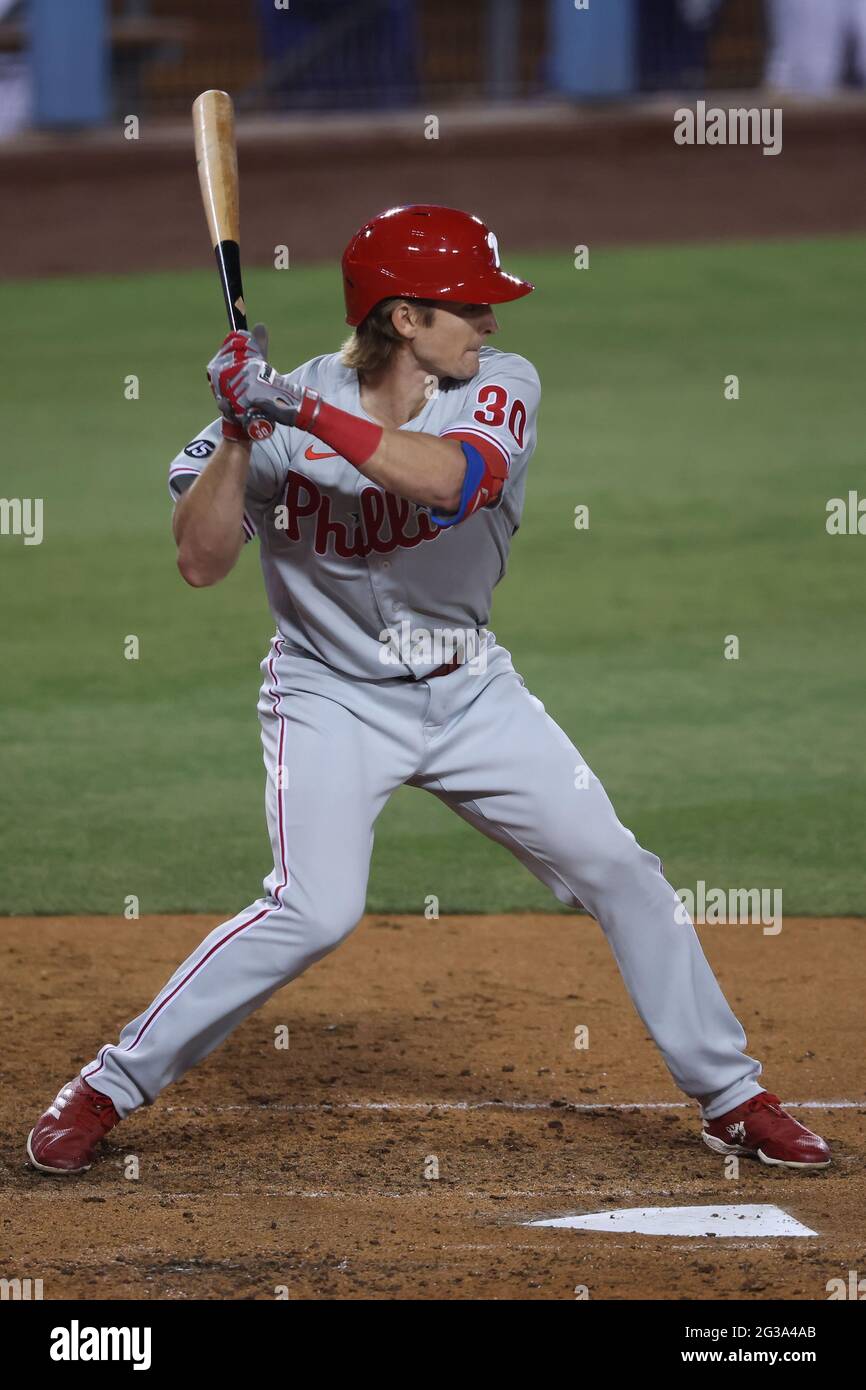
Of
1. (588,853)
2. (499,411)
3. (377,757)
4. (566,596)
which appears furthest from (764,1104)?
(566,596)

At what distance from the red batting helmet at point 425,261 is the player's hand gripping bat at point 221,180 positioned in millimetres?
273

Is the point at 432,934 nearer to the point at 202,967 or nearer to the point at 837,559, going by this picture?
the point at 202,967

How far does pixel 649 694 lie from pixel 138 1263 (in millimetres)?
5051

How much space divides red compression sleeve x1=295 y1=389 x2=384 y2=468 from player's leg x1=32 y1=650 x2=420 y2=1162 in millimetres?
574

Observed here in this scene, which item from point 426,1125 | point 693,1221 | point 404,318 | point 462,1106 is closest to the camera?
point 693,1221

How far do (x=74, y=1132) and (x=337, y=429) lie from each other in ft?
4.93

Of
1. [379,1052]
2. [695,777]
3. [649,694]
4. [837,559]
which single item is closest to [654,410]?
[837,559]

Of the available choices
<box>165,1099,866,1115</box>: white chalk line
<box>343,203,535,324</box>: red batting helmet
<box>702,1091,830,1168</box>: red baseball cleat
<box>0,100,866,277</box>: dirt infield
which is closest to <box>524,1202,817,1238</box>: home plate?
<box>702,1091,830,1168</box>: red baseball cleat

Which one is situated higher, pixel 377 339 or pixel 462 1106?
pixel 377 339

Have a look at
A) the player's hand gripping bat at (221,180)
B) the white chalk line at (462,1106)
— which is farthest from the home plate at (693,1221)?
the player's hand gripping bat at (221,180)

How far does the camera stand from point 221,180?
423 centimetres

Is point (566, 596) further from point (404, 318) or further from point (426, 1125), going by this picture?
point (404, 318)

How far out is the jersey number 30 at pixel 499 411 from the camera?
3.81m

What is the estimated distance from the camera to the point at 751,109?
16.7 meters
